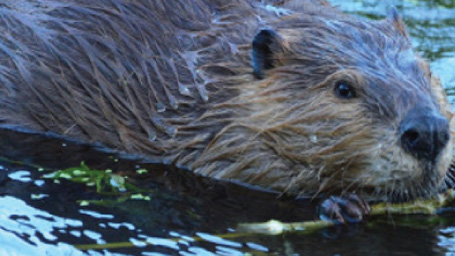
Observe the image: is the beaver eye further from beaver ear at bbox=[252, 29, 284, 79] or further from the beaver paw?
the beaver paw

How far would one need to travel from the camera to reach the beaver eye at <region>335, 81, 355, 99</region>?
5762mm

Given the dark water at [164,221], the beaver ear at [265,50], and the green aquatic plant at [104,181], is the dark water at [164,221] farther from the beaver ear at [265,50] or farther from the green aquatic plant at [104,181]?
the beaver ear at [265,50]

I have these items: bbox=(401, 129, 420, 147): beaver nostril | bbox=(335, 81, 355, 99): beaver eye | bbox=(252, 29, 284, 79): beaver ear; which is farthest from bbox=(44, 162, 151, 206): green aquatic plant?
bbox=(401, 129, 420, 147): beaver nostril

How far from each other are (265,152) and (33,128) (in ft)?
5.23

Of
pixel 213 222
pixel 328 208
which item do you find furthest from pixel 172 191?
pixel 328 208

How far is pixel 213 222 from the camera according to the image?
5.46m

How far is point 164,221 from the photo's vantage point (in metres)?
5.44

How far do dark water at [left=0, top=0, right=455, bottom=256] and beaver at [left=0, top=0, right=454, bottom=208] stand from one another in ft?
0.61

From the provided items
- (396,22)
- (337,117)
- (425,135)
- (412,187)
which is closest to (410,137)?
(425,135)

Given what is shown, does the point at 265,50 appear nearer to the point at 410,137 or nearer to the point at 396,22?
the point at 396,22

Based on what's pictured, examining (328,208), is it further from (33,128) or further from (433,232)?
(33,128)

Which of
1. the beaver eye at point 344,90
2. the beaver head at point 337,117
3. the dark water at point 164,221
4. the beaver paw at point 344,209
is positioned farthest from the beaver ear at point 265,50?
the beaver paw at point 344,209

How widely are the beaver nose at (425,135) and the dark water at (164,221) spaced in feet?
1.42

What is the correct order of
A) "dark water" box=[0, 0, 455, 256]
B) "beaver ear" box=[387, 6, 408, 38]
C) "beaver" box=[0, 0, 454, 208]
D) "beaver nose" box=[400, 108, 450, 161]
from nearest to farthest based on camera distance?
"dark water" box=[0, 0, 455, 256], "beaver nose" box=[400, 108, 450, 161], "beaver" box=[0, 0, 454, 208], "beaver ear" box=[387, 6, 408, 38]
